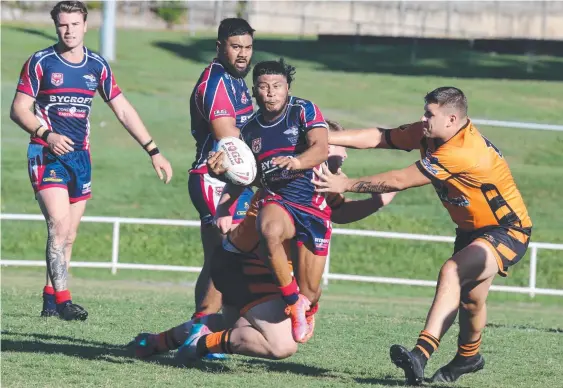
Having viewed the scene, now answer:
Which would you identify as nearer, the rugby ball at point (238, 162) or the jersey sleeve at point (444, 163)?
the jersey sleeve at point (444, 163)

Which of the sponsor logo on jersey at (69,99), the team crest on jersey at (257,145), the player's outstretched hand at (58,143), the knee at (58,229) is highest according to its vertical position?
the sponsor logo on jersey at (69,99)

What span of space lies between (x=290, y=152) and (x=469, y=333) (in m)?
1.67

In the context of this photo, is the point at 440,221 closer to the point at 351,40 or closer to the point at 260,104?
the point at 260,104

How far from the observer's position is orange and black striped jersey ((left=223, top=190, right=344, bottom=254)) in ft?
23.7

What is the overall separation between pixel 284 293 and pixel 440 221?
1482 centimetres

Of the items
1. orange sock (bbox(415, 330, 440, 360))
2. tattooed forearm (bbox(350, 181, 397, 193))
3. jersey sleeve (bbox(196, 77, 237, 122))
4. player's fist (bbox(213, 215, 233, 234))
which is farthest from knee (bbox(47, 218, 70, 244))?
orange sock (bbox(415, 330, 440, 360))

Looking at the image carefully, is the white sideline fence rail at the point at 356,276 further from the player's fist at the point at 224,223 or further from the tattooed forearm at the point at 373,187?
the tattooed forearm at the point at 373,187

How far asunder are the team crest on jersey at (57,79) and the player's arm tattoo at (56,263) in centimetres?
115

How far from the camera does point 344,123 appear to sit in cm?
3003

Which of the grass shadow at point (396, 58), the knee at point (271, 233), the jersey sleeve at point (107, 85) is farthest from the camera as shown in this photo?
the grass shadow at point (396, 58)

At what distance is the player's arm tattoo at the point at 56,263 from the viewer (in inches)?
368

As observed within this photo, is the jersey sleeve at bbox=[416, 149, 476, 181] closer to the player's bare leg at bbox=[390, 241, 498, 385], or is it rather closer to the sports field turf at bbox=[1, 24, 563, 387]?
the player's bare leg at bbox=[390, 241, 498, 385]

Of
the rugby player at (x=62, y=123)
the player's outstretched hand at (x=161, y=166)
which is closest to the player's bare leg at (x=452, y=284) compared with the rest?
the player's outstretched hand at (x=161, y=166)

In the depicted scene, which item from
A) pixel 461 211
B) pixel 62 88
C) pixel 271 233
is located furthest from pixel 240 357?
pixel 62 88
